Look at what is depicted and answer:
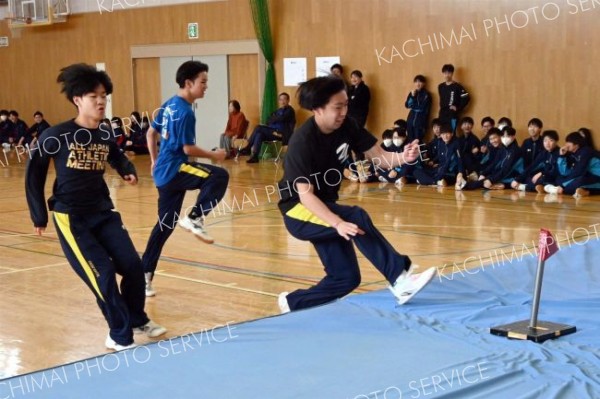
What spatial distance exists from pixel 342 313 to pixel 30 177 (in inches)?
79.1

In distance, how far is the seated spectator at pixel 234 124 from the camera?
1739 centimetres

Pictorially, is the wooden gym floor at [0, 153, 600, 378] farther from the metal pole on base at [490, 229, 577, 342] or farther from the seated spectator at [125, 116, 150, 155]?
the seated spectator at [125, 116, 150, 155]

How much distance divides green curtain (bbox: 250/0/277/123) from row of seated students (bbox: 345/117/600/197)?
4.04 m

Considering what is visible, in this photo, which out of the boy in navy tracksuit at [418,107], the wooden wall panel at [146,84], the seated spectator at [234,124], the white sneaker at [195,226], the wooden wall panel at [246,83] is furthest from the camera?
the wooden wall panel at [146,84]

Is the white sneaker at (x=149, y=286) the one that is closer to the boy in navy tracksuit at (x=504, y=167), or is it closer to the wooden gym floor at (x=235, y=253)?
the wooden gym floor at (x=235, y=253)

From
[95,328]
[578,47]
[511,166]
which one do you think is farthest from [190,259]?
[578,47]

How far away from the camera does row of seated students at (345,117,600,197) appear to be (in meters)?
11.4

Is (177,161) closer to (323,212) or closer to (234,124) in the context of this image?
(323,212)

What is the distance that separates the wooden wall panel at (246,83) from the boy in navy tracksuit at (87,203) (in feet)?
42.7

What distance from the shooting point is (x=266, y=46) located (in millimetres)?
16859

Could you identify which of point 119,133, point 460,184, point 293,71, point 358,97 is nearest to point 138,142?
point 119,133

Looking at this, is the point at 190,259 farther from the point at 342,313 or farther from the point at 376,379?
the point at 376,379

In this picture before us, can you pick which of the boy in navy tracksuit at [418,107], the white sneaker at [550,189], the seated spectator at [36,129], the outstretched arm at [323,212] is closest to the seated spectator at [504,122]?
the white sneaker at [550,189]

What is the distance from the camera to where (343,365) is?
4207 millimetres
